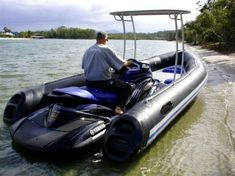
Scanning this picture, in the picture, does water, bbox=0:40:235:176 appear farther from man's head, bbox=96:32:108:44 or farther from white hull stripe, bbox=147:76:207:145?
man's head, bbox=96:32:108:44

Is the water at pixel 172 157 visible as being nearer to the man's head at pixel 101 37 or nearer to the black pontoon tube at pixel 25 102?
the black pontoon tube at pixel 25 102

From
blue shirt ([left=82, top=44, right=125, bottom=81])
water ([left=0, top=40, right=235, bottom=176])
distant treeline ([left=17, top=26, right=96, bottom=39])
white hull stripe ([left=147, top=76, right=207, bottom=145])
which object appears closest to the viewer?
water ([left=0, top=40, right=235, bottom=176])

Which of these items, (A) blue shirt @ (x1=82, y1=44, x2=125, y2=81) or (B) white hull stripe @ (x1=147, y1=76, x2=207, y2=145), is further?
(A) blue shirt @ (x1=82, y1=44, x2=125, y2=81)

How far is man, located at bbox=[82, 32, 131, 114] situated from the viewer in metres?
5.84

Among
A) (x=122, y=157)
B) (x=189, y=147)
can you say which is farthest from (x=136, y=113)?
(x=189, y=147)

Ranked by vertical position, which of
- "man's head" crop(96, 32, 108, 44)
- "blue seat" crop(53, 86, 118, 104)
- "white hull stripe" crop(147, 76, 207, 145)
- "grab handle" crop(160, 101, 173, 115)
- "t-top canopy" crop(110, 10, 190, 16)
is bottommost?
"white hull stripe" crop(147, 76, 207, 145)

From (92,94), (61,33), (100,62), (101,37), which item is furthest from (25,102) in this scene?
(61,33)

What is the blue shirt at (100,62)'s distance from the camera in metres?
5.82

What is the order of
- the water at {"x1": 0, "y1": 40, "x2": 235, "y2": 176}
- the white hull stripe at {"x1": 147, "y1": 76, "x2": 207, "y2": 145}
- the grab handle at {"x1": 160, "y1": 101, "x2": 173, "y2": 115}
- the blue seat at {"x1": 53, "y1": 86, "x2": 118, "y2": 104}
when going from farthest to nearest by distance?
the grab handle at {"x1": 160, "y1": 101, "x2": 173, "y2": 115} < the blue seat at {"x1": 53, "y1": 86, "x2": 118, "y2": 104} < the white hull stripe at {"x1": 147, "y1": 76, "x2": 207, "y2": 145} < the water at {"x1": 0, "y1": 40, "x2": 235, "y2": 176}

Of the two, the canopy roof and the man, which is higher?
the canopy roof

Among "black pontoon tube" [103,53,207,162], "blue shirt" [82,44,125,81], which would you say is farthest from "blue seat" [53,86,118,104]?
"black pontoon tube" [103,53,207,162]

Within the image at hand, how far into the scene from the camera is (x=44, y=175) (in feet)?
14.9

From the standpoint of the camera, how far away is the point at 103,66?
5887 millimetres

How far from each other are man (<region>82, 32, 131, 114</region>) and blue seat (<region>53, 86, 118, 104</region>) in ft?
0.36
